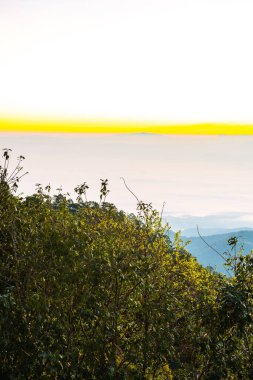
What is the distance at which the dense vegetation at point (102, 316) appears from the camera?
1404cm

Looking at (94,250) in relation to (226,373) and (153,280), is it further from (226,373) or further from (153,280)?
(226,373)

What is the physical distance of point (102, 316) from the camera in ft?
45.7

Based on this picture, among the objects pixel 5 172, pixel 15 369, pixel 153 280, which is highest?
pixel 5 172

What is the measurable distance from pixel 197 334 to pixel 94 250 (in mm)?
3569

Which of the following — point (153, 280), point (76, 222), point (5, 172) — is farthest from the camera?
point (5, 172)

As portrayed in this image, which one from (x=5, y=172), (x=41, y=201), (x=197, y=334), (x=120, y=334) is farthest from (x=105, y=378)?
(x=5, y=172)

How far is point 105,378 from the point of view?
1415cm

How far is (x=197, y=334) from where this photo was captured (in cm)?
1524

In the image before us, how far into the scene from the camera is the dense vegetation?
46.1 feet

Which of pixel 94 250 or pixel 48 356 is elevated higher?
pixel 94 250

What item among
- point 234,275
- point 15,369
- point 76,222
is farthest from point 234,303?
point 15,369

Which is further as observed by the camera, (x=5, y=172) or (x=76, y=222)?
(x=5, y=172)

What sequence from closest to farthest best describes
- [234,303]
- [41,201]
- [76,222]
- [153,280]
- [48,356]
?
[48,356] → [234,303] → [76,222] → [153,280] → [41,201]

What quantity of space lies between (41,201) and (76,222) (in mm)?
2990
